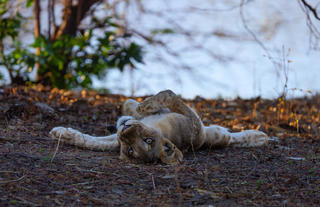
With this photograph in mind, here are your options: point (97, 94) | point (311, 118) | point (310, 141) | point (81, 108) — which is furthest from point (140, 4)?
point (310, 141)

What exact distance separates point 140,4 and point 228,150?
178 inches

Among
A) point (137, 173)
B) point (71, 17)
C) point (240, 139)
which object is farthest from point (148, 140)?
point (71, 17)

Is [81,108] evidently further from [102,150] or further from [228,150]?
[228,150]

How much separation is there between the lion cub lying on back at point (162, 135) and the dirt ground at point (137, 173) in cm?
11

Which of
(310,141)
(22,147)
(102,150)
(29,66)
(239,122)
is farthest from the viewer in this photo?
(29,66)

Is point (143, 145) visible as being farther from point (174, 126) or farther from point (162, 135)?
point (174, 126)

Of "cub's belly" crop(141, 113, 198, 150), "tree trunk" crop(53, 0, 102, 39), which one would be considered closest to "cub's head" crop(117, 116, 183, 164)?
"cub's belly" crop(141, 113, 198, 150)

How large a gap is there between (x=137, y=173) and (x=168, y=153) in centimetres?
48

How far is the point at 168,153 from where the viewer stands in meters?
3.73

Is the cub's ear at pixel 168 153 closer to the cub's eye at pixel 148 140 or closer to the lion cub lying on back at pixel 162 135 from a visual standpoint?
the lion cub lying on back at pixel 162 135

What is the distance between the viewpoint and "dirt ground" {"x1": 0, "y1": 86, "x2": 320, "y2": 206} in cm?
279

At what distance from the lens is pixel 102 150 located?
429 cm

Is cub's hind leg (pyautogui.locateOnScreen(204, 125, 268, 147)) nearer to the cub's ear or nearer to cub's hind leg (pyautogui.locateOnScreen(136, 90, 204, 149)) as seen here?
cub's hind leg (pyautogui.locateOnScreen(136, 90, 204, 149))

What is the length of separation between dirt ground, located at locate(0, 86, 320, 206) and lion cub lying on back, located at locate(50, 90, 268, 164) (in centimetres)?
11
